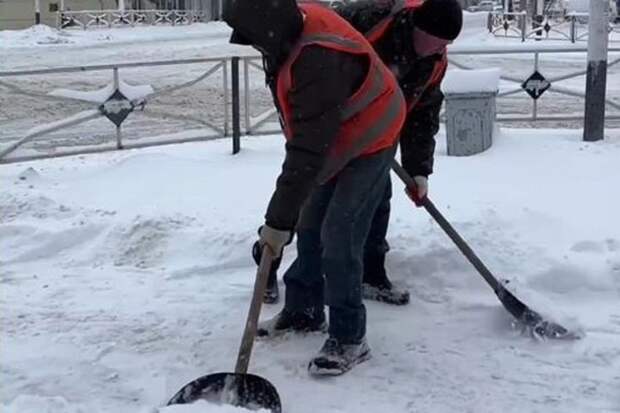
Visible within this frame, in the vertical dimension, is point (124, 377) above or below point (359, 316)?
below

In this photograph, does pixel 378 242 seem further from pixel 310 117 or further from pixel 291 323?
pixel 310 117

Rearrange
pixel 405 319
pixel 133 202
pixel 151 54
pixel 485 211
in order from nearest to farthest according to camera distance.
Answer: pixel 405 319 → pixel 485 211 → pixel 133 202 → pixel 151 54

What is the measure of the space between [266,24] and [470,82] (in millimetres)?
4532

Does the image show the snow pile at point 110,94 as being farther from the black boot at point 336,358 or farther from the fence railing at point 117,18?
the fence railing at point 117,18

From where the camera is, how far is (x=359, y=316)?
383cm

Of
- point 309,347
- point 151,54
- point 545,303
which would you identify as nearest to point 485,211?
point 545,303

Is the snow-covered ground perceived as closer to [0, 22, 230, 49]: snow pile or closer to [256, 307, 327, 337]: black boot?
[256, 307, 327, 337]: black boot

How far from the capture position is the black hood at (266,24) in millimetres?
3059

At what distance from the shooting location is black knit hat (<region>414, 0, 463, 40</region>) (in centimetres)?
362

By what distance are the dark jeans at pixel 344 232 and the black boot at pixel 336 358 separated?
0.10 feet

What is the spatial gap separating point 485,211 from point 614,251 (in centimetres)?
81

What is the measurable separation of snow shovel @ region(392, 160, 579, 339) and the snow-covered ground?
0.26 feet

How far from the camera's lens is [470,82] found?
24.2 ft

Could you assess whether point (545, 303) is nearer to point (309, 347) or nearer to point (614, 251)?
point (614, 251)
